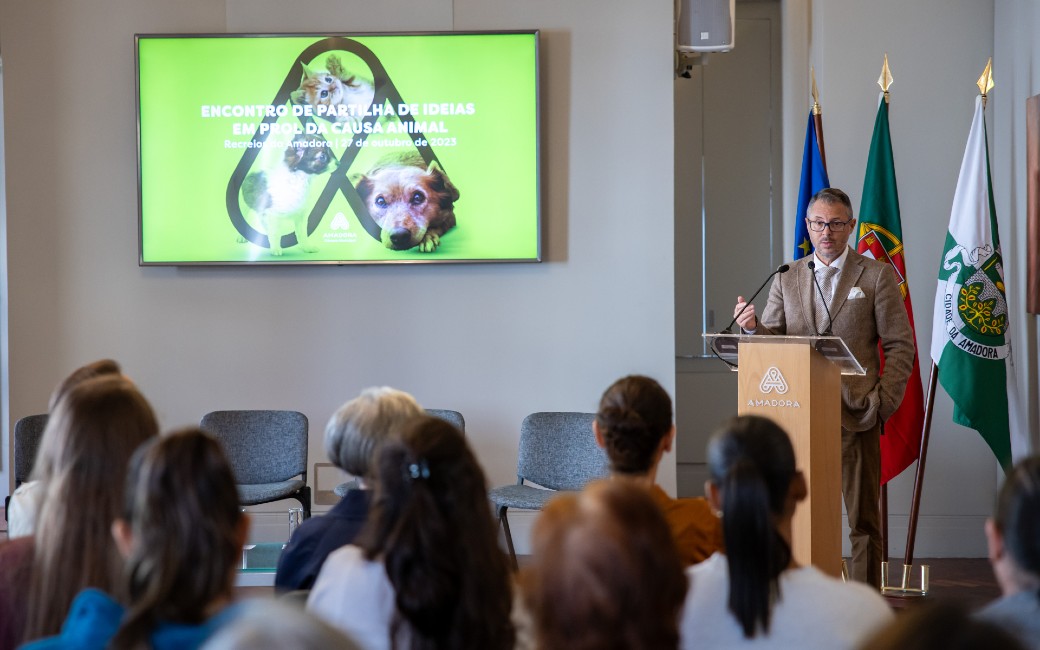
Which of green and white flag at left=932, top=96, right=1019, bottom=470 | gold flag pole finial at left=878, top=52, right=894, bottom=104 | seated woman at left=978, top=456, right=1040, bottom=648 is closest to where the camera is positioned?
seated woman at left=978, top=456, right=1040, bottom=648

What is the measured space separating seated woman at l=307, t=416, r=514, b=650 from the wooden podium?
2.04m

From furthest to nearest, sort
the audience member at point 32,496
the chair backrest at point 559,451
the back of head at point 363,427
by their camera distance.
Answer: the chair backrest at point 559,451 < the back of head at point 363,427 < the audience member at point 32,496

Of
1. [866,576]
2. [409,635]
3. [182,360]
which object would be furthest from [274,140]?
[409,635]

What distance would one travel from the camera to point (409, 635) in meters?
1.80

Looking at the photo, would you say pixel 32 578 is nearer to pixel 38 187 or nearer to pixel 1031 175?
pixel 38 187

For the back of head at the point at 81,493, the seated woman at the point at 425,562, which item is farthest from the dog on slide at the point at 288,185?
the seated woman at the point at 425,562

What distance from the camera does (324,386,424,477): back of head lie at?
2.59 m

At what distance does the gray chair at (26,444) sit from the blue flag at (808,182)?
383cm

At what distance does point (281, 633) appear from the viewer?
817 mm

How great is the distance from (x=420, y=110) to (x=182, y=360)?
6.21 feet

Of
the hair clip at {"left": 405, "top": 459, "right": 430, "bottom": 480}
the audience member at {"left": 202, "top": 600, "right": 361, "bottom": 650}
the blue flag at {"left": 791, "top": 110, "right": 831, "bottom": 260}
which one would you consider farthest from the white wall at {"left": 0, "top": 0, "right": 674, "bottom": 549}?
the audience member at {"left": 202, "top": 600, "right": 361, "bottom": 650}

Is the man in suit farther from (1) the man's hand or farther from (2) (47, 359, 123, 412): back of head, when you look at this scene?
(2) (47, 359, 123, 412): back of head

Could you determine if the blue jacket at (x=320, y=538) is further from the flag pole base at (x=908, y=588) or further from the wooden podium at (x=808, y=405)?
the flag pole base at (x=908, y=588)

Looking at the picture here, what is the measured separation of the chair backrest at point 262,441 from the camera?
5.08 meters
